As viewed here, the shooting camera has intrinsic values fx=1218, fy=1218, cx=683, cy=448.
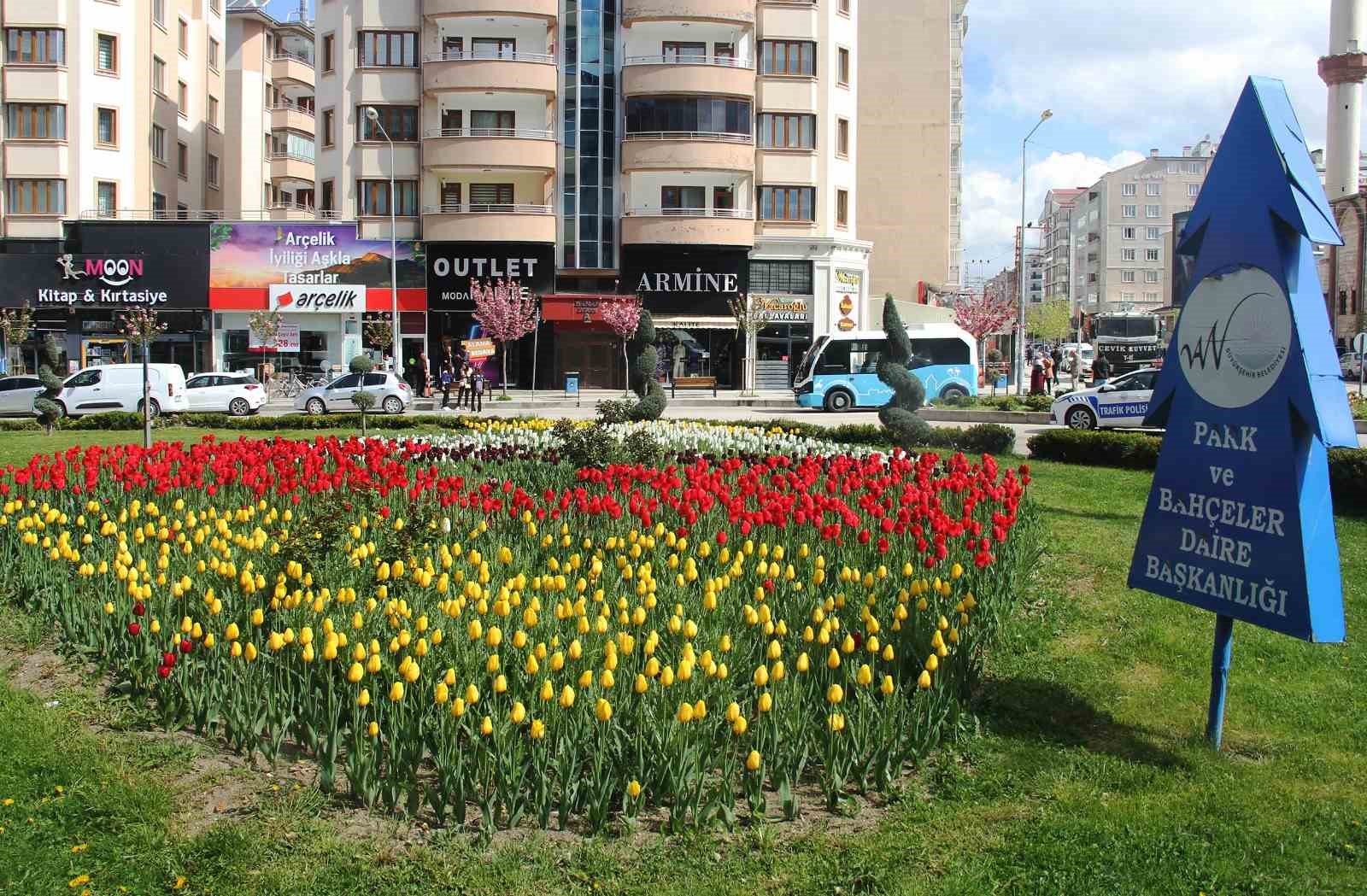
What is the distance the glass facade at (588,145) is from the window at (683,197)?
2.20 m

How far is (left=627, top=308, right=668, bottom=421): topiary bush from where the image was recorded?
18.0 m

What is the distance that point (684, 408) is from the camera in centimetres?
3716

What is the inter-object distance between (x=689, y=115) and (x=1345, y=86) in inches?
2401

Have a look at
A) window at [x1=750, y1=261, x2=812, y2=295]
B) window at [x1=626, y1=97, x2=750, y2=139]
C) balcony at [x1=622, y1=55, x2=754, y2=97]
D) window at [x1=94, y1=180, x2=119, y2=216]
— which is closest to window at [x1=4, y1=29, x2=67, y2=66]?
window at [x1=94, y1=180, x2=119, y2=216]

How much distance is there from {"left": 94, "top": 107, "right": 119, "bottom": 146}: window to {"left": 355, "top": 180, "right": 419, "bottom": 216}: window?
10.1 metres

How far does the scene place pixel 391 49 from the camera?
4872 cm

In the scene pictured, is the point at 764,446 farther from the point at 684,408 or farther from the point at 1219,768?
the point at 684,408

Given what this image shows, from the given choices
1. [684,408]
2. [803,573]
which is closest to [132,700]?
[803,573]

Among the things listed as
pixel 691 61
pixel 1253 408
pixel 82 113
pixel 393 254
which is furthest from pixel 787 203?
pixel 1253 408

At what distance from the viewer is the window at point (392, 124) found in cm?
4853

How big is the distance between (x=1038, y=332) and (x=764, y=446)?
321ft

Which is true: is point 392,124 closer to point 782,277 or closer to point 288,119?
point 782,277

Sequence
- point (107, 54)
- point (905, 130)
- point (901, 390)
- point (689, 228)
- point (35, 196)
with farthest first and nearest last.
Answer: point (905, 130), point (107, 54), point (35, 196), point (689, 228), point (901, 390)

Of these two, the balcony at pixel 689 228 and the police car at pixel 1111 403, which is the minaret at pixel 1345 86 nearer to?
the balcony at pixel 689 228
